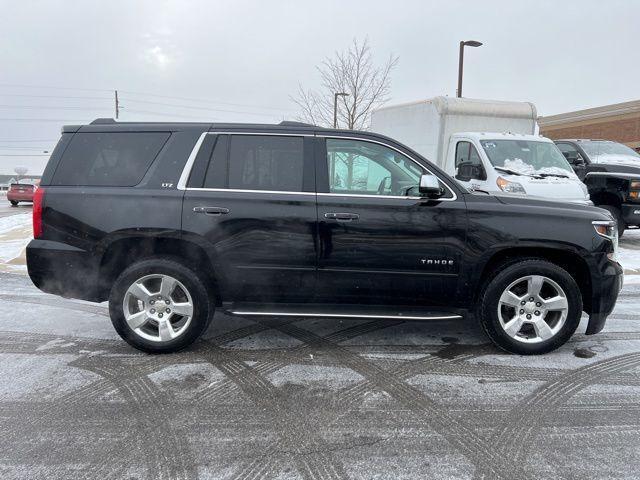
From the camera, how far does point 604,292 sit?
4227mm

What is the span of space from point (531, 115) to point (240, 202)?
9035 mm

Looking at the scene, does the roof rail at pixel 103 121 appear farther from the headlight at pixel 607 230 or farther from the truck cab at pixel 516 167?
the truck cab at pixel 516 167

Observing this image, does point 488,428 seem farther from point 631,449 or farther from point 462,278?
point 462,278

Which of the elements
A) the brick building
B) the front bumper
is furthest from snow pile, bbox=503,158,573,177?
the brick building

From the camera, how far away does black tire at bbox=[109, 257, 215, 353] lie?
13.7 ft

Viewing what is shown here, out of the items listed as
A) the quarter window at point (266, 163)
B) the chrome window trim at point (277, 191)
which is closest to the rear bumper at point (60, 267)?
the chrome window trim at point (277, 191)

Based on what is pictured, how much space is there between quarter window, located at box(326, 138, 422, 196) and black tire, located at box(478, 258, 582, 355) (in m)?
1.06

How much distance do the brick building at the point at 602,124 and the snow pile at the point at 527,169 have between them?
23.8 m

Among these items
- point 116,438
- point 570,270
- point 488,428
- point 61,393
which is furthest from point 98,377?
point 570,270

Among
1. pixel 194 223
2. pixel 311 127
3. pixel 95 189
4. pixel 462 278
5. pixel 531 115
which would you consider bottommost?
pixel 462 278

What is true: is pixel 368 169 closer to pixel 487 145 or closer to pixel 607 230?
pixel 607 230

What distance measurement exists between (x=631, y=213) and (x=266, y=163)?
8284 millimetres

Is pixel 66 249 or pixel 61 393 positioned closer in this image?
pixel 61 393

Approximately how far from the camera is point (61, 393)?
355 centimetres
